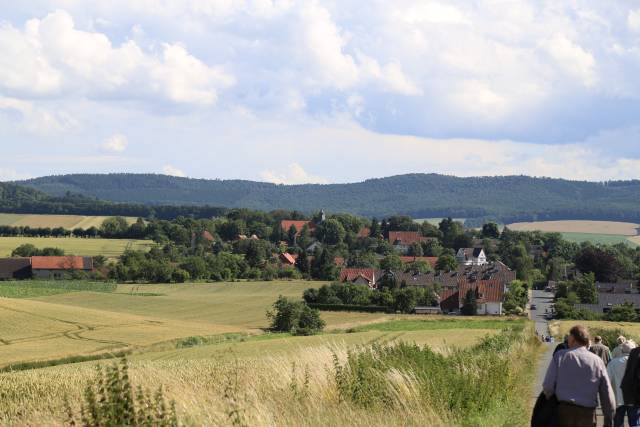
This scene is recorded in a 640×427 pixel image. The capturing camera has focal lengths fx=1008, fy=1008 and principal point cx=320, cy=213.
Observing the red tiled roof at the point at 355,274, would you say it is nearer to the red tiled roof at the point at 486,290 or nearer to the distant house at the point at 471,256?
the red tiled roof at the point at 486,290

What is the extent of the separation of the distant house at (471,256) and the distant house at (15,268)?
204 ft

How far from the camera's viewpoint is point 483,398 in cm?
1532

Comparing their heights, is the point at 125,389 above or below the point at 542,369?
above

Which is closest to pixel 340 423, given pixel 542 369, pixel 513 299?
pixel 542 369

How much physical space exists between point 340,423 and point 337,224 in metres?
149

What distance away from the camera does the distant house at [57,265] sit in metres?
115

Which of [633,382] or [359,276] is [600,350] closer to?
[633,382]

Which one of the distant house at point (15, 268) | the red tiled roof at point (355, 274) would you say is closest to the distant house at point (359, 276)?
the red tiled roof at point (355, 274)

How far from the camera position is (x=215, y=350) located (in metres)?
38.5

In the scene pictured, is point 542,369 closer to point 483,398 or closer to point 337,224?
point 483,398

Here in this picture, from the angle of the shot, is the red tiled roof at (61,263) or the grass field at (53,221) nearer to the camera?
the red tiled roof at (61,263)

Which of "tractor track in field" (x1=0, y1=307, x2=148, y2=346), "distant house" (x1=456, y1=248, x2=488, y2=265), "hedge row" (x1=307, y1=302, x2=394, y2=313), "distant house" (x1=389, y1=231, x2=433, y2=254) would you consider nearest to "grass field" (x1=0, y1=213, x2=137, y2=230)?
"distant house" (x1=389, y1=231, x2=433, y2=254)

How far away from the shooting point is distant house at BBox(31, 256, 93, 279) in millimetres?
114562

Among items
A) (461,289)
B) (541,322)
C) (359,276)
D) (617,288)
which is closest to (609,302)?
(461,289)
